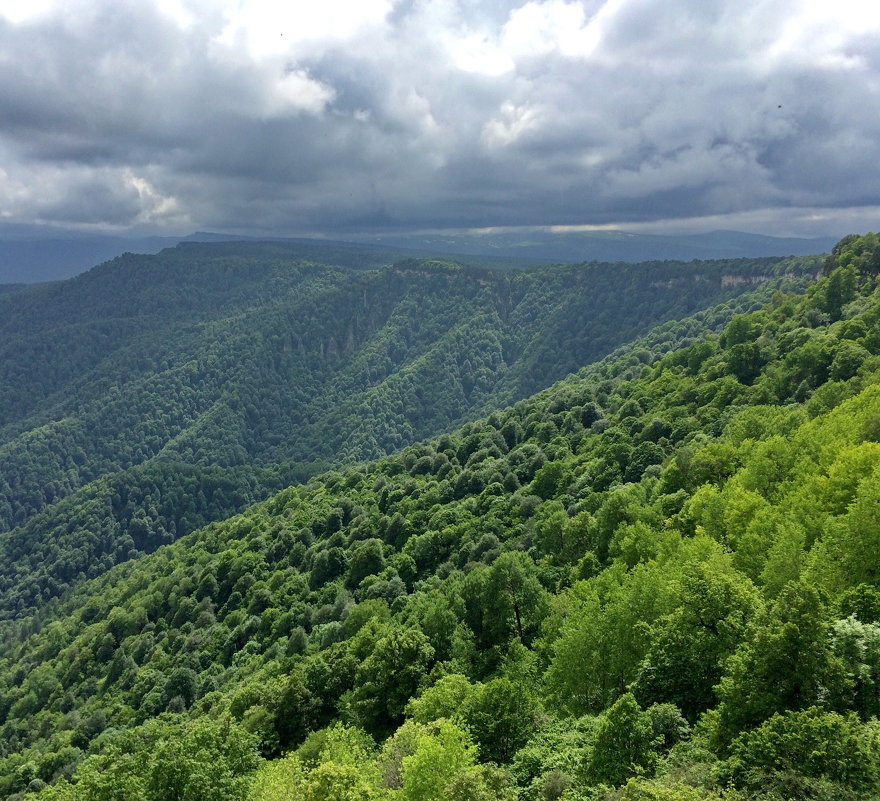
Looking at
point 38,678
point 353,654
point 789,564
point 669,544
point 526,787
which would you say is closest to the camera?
point 526,787

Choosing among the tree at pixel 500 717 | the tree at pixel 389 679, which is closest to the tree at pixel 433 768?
the tree at pixel 500 717

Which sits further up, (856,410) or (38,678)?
(856,410)

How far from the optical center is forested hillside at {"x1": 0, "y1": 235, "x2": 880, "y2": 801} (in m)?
23.9

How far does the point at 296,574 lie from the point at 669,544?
82.3m

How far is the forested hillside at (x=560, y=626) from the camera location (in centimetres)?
2386

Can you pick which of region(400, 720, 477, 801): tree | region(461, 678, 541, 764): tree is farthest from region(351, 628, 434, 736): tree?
region(400, 720, 477, 801): tree

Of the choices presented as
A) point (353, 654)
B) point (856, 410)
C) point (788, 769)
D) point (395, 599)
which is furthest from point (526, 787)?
point (395, 599)

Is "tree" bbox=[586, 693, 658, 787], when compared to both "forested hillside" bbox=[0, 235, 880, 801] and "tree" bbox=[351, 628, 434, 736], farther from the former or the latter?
"tree" bbox=[351, 628, 434, 736]

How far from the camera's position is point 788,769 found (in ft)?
63.8

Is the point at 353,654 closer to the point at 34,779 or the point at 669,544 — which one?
the point at 669,544

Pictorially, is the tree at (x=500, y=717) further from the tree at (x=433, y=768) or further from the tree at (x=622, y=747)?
the tree at (x=622, y=747)

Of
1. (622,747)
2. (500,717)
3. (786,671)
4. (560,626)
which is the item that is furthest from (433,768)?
(560,626)

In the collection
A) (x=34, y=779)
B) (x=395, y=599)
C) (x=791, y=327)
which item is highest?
(x=791, y=327)

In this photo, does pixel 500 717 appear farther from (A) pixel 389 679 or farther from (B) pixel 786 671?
(A) pixel 389 679
